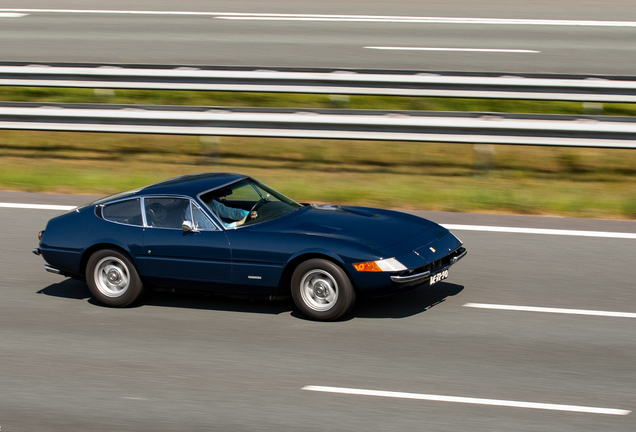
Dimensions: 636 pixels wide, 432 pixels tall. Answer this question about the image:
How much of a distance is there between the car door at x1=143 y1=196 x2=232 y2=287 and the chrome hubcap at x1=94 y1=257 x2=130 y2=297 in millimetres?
347

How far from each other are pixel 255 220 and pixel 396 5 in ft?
46.2

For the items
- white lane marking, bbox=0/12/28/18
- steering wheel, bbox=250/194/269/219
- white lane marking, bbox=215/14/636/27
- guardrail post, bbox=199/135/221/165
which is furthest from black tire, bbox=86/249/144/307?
white lane marking, bbox=0/12/28/18

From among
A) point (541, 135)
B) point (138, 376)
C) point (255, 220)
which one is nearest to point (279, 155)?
point (541, 135)

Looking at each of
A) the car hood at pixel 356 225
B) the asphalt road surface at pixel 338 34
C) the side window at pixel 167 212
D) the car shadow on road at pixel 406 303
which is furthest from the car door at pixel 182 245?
the asphalt road surface at pixel 338 34

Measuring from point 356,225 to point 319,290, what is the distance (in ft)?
2.35

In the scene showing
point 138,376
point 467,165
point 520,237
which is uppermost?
point 467,165

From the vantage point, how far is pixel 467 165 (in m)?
12.3

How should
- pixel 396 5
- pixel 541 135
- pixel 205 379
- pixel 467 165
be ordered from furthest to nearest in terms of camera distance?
pixel 396 5 < pixel 467 165 < pixel 541 135 < pixel 205 379

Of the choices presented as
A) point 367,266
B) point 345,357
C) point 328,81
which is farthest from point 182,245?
point 328,81

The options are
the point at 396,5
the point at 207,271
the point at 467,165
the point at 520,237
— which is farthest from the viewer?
the point at 396,5

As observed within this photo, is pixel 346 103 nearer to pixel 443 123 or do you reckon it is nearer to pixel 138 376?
pixel 443 123

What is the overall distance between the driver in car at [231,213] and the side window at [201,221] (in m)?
0.12

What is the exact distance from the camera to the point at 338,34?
688 inches

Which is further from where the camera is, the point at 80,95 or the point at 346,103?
the point at 80,95
